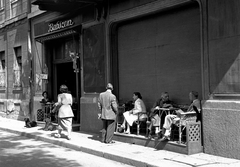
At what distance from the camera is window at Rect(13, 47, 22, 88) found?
17.1 metres

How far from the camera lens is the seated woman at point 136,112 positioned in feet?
31.7

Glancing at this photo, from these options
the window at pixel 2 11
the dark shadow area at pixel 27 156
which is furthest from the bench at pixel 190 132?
the window at pixel 2 11

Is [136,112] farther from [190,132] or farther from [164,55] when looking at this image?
[190,132]

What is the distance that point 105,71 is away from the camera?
444 inches

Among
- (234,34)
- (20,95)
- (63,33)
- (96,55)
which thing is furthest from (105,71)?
(20,95)

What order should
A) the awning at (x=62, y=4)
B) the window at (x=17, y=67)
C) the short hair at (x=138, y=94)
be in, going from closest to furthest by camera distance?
the short hair at (x=138, y=94) < the awning at (x=62, y=4) < the window at (x=17, y=67)

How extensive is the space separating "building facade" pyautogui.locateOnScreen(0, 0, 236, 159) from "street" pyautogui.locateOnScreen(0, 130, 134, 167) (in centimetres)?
232

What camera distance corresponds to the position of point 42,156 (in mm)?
8406

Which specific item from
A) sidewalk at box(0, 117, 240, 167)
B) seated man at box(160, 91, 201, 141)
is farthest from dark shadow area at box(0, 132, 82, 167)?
seated man at box(160, 91, 201, 141)

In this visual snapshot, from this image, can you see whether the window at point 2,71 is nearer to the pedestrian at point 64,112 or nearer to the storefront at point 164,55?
the storefront at point 164,55

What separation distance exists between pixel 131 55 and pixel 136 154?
3.94 meters

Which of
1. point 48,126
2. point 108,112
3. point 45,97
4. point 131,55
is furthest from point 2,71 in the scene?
point 108,112

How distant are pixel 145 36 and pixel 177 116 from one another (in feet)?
10.4

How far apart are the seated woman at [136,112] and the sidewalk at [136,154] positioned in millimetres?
693
